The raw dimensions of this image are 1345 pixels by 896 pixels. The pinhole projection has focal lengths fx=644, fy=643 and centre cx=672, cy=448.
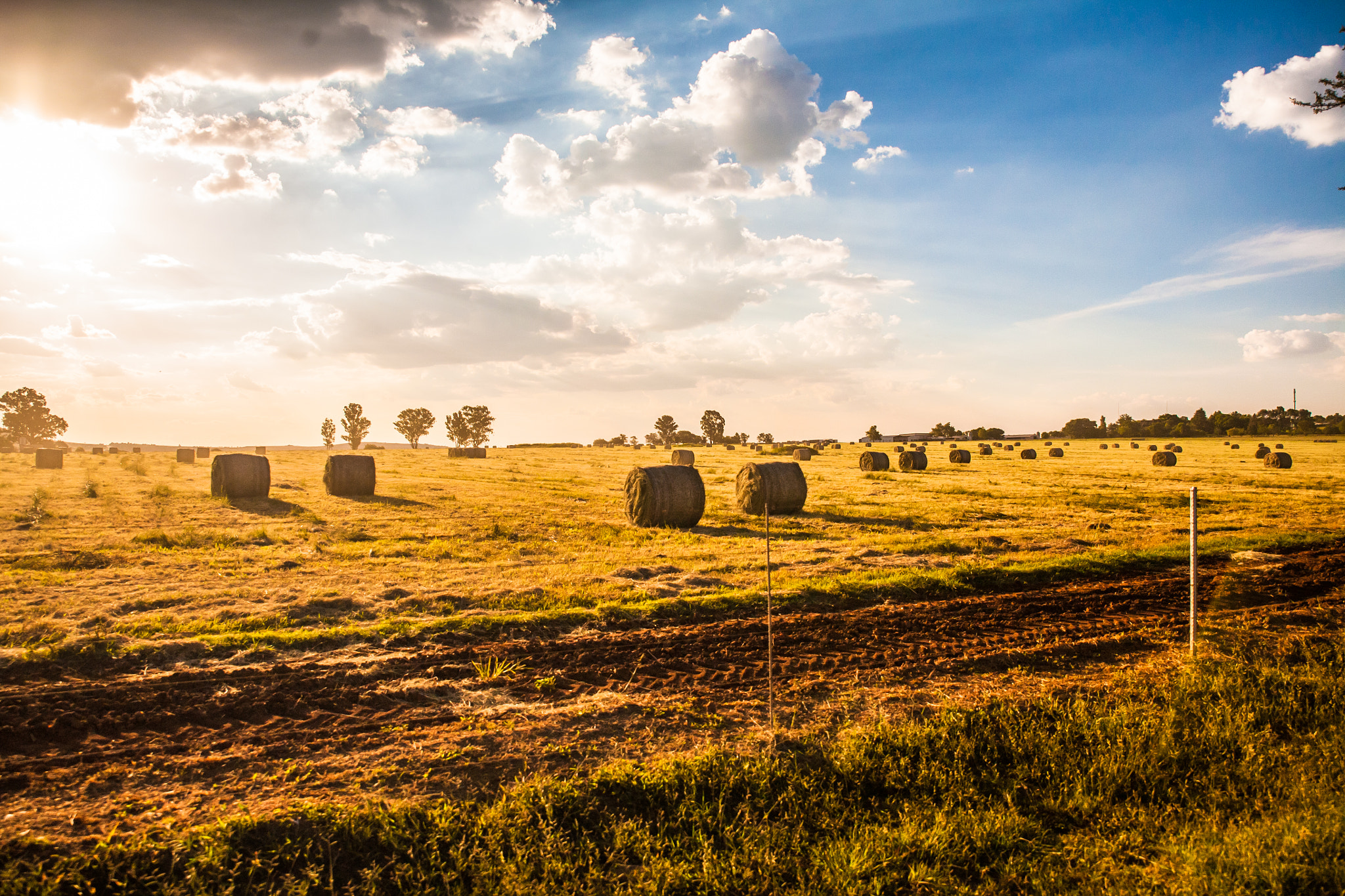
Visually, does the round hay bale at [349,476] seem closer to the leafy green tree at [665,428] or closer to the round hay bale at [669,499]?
the round hay bale at [669,499]

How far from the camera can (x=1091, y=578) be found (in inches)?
478

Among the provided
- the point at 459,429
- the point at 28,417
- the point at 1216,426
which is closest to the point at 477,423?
the point at 459,429

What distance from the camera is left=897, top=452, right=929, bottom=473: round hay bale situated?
41750 mm

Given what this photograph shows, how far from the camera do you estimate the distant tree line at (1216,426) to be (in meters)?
97.7

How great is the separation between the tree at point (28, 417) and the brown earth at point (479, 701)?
417ft

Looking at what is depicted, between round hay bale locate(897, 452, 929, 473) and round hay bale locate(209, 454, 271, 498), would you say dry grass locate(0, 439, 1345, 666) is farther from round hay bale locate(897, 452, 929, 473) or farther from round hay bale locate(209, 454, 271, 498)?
round hay bale locate(897, 452, 929, 473)

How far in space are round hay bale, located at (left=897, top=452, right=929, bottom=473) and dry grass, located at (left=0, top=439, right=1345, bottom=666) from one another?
33.2 ft

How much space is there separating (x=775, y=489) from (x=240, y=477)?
1869 cm

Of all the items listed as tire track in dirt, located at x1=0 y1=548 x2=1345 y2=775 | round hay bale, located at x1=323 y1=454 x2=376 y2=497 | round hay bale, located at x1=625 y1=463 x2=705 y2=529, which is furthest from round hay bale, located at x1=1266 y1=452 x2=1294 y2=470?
round hay bale, located at x1=323 y1=454 x2=376 y2=497

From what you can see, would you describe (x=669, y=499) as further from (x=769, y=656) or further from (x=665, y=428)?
(x=665, y=428)

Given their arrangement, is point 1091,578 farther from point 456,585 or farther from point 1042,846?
point 456,585

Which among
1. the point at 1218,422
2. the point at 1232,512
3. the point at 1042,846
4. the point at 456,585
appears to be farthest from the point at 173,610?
the point at 1218,422

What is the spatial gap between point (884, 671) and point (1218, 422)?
129218 mm

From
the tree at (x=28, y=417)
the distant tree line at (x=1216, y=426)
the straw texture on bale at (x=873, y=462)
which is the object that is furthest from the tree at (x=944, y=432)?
the tree at (x=28, y=417)
